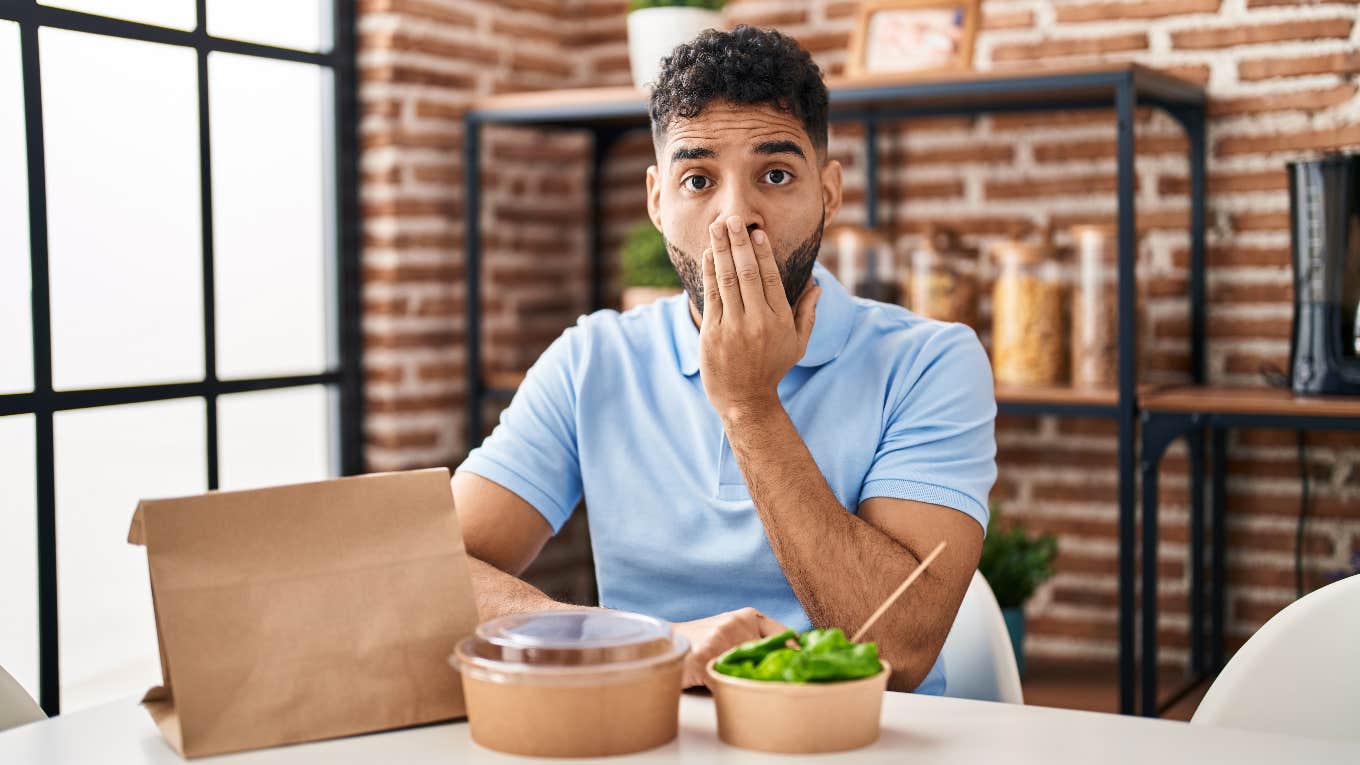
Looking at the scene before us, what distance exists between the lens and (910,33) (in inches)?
107

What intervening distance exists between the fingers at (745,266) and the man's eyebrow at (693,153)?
0.08 metres

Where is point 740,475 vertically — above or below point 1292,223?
below

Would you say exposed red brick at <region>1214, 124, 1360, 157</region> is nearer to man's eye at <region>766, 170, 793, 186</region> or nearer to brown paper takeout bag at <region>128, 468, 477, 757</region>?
man's eye at <region>766, 170, 793, 186</region>

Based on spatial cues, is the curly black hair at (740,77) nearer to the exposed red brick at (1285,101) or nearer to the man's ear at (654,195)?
the man's ear at (654,195)

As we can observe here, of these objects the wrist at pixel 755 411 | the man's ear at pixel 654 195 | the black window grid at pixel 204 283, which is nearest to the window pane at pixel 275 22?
the black window grid at pixel 204 283

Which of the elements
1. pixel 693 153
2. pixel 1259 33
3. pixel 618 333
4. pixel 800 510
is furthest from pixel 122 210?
pixel 1259 33

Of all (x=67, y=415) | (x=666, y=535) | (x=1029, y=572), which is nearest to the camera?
(x=666, y=535)

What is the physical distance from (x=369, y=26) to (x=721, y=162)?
1.54 metres

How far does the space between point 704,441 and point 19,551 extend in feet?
4.18

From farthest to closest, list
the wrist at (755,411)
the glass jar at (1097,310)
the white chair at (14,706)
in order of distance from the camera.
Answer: the glass jar at (1097,310)
the wrist at (755,411)
the white chair at (14,706)

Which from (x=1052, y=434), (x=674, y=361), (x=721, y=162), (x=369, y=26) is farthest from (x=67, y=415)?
(x=1052, y=434)

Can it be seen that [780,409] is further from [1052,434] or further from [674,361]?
[1052,434]

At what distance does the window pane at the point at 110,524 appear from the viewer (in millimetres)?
2348

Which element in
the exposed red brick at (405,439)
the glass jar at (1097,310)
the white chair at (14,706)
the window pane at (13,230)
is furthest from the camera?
the exposed red brick at (405,439)
